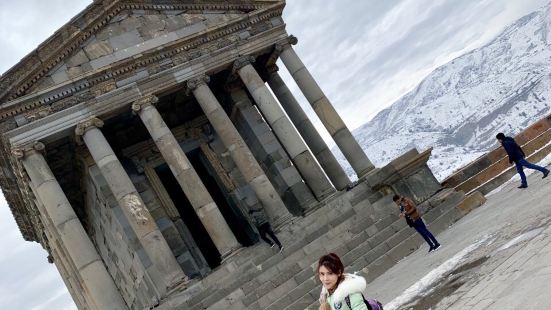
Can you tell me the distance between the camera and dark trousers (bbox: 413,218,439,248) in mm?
11227

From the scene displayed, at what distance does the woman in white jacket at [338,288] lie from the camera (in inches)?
140

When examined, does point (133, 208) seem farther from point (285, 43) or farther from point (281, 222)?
point (285, 43)

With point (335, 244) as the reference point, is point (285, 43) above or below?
above

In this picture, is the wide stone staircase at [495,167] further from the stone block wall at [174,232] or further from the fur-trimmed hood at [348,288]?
the fur-trimmed hood at [348,288]

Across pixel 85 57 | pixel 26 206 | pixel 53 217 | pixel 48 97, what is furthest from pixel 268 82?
pixel 26 206

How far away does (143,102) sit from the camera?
16.0m

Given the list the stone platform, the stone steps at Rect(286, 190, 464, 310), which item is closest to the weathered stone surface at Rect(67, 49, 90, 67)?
the stone platform

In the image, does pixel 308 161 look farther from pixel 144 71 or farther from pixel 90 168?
pixel 90 168

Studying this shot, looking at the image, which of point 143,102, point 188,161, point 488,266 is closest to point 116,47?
point 143,102

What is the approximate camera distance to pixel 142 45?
56.6ft

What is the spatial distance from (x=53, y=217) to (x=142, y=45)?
6.90 metres

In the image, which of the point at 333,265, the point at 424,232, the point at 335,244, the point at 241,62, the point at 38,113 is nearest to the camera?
the point at 333,265

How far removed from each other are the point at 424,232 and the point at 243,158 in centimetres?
679

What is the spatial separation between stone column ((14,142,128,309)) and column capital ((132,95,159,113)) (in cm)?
312
